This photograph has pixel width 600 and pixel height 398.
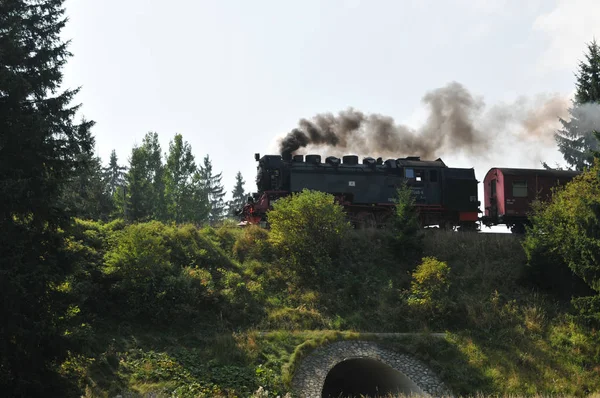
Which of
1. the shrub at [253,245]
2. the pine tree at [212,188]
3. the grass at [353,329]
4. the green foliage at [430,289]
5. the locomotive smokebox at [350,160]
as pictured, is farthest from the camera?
the pine tree at [212,188]

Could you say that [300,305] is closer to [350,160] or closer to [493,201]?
[350,160]

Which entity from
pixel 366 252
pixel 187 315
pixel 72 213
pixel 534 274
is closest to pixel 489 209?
pixel 534 274

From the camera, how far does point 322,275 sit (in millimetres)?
23469

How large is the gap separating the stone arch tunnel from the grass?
1.38 feet

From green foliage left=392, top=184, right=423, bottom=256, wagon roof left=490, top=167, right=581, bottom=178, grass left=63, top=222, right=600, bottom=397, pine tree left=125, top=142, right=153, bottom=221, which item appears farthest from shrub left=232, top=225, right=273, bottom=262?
wagon roof left=490, top=167, right=581, bottom=178

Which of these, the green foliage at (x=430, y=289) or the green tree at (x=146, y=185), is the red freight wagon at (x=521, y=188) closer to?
the green foliage at (x=430, y=289)

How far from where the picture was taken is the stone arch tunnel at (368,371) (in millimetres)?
16516

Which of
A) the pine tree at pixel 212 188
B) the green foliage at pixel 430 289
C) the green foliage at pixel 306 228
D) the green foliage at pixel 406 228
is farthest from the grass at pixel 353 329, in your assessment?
the pine tree at pixel 212 188

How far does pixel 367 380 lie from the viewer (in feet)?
65.1

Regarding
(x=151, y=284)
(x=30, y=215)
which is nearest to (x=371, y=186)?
(x=151, y=284)

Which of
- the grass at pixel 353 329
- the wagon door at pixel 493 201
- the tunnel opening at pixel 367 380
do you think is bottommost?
the tunnel opening at pixel 367 380

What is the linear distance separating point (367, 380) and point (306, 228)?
326 inches

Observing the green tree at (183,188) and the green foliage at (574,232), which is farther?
the green tree at (183,188)

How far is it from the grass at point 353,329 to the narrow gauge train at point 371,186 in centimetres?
241
